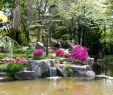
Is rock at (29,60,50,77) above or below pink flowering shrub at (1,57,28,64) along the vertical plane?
below

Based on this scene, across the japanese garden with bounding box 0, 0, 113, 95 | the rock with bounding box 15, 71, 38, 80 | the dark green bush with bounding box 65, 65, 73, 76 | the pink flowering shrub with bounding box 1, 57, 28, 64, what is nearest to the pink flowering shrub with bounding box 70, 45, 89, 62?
the japanese garden with bounding box 0, 0, 113, 95

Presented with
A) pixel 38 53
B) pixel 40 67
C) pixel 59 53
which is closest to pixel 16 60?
pixel 38 53

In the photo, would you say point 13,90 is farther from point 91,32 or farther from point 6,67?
point 91,32

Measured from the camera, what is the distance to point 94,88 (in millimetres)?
12234

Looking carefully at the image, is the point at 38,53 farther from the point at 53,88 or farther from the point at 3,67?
the point at 53,88

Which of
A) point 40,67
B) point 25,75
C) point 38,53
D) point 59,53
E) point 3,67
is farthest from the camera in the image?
point 59,53

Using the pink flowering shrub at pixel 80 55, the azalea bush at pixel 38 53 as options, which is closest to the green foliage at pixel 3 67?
the azalea bush at pixel 38 53

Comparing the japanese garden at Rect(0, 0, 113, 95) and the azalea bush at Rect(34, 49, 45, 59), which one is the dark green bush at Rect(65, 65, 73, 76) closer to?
the japanese garden at Rect(0, 0, 113, 95)

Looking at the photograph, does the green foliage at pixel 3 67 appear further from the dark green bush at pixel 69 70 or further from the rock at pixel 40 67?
the dark green bush at pixel 69 70

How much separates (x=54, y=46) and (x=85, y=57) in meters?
8.90

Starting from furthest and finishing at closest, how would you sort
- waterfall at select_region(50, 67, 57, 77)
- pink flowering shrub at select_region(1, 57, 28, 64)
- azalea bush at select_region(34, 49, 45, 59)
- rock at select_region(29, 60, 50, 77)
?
1. azalea bush at select_region(34, 49, 45, 59)
2. pink flowering shrub at select_region(1, 57, 28, 64)
3. waterfall at select_region(50, 67, 57, 77)
4. rock at select_region(29, 60, 50, 77)

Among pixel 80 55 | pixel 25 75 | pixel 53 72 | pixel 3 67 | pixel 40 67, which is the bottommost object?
pixel 53 72

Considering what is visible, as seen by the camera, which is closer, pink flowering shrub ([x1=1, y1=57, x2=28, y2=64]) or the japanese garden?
the japanese garden

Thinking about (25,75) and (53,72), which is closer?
(25,75)
